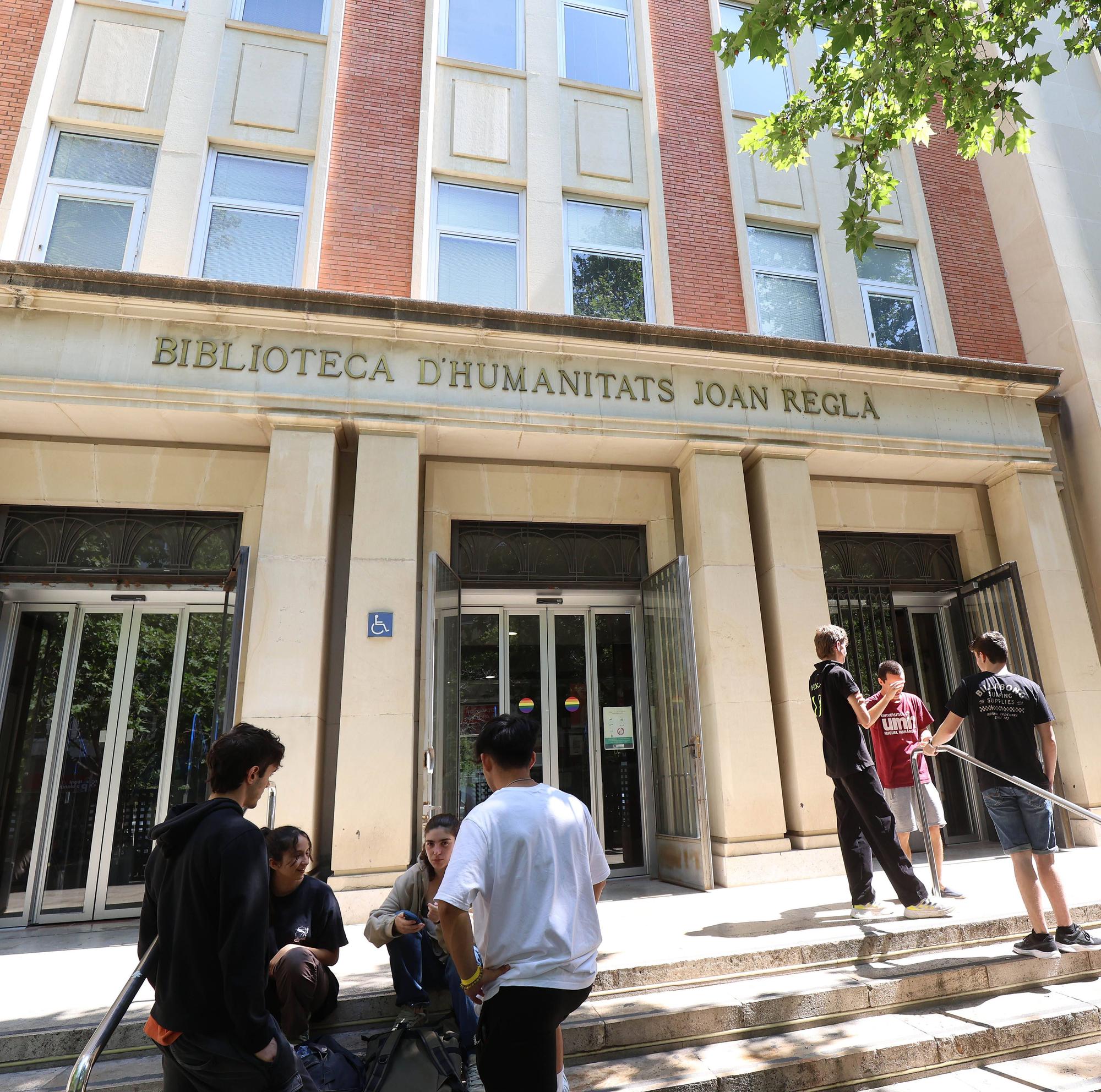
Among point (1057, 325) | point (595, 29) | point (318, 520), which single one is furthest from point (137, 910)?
point (1057, 325)

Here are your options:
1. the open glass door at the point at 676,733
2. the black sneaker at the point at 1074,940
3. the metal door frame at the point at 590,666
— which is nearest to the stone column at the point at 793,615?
the open glass door at the point at 676,733

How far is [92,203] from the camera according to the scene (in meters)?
8.48

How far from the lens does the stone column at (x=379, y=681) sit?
6605 millimetres

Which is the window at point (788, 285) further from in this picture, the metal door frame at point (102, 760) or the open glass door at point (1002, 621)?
the metal door frame at point (102, 760)

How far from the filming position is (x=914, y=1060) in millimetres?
3910

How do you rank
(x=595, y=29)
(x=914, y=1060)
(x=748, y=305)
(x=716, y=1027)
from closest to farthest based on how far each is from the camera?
1. (x=914, y=1060)
2. (x=716, y=1027)
3. (x=748, y=305)
4. (x=595, y=29)

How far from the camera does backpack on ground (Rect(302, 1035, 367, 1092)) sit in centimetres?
338

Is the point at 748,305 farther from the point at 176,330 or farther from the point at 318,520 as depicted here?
the point at 176,330

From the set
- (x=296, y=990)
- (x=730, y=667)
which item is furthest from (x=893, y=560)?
(x=296, y=990)

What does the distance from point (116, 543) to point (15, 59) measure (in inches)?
218

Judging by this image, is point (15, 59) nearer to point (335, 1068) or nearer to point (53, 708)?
point (53, 708)

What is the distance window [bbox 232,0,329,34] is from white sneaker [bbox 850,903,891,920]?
1111cm

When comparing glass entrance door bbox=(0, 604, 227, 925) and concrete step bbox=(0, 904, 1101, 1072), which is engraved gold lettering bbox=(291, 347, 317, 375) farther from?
concrete step bbox=(0, 904, 1101, 1072)

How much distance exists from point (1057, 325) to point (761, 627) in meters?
6.32
